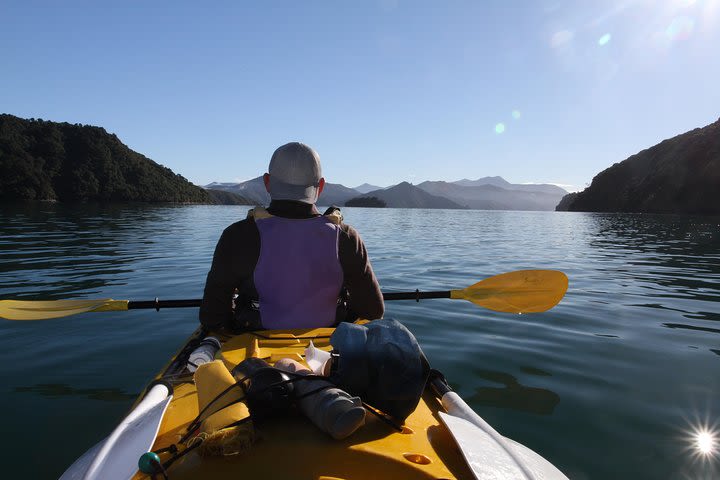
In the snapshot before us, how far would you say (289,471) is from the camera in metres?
1.85

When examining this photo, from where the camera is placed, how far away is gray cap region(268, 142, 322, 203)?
144 inches

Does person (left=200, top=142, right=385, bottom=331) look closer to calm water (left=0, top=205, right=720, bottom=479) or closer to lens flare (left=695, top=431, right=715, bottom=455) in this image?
calm water (left=0, top=205, right=720, bottom=479)

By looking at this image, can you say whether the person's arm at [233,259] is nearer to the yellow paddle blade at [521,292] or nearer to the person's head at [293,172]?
the person's head at [293,172]

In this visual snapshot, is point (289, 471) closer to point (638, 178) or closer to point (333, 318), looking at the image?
point (333, 318)

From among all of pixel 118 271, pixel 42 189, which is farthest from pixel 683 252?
pixel 42 189

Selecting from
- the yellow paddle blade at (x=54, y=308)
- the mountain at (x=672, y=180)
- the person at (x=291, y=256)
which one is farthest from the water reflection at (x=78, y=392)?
the mountain at (x=672, y=180)

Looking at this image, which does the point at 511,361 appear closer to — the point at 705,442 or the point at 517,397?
the point at 517,397

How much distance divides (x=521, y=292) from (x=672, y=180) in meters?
107

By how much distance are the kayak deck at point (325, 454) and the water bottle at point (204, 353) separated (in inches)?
35.3

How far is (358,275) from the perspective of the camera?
13.0 feet

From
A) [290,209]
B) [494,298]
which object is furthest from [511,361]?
[290,209]

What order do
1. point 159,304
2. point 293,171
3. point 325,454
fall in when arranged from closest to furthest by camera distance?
point 325,454, point 293,171, point 159,304

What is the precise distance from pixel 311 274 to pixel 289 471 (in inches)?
81.4

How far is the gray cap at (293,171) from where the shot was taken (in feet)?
12.0
